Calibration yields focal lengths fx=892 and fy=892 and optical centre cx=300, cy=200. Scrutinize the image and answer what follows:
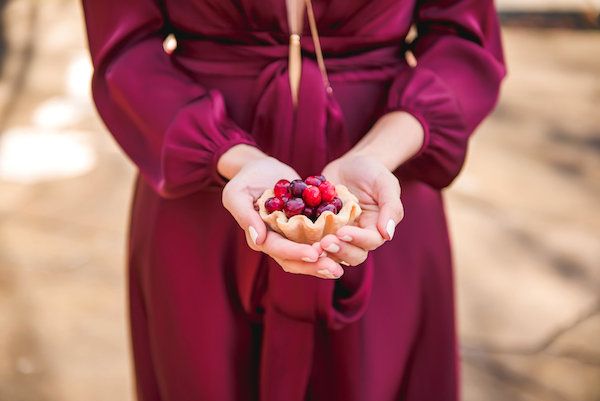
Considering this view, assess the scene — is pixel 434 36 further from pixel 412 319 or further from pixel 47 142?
pixel 47 142

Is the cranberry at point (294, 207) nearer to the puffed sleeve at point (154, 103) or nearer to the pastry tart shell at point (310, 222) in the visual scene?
the pastry tart shell at point (310, 222)

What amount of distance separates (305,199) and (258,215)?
5 cm

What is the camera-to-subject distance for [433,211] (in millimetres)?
1010

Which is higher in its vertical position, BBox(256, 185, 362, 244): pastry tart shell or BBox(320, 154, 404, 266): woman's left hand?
BBox(256, 185, 362, 244): pastry tart shell

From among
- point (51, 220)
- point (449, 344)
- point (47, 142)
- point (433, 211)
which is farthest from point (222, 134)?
point (47, 142)

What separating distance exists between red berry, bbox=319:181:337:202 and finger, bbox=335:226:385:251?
3 centimetres

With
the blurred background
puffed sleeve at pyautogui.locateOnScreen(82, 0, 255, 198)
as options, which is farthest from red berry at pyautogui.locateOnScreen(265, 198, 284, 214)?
the blurred background

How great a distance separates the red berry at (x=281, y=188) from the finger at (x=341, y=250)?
2.3 inches

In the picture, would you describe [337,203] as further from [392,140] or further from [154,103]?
[154,103]

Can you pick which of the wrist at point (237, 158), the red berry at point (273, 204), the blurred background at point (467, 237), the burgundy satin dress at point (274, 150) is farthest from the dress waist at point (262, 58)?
the blurred background at point (467, 237)

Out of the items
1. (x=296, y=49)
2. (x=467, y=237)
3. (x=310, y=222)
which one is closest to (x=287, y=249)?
(x=310, y=222)

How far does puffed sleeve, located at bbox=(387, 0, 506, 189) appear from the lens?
0.92 meters

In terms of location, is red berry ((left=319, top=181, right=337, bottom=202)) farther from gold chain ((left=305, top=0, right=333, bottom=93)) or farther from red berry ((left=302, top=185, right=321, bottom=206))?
gold chain ((left=305, top=0, right=333, bottom=93))

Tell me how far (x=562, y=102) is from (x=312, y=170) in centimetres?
286
